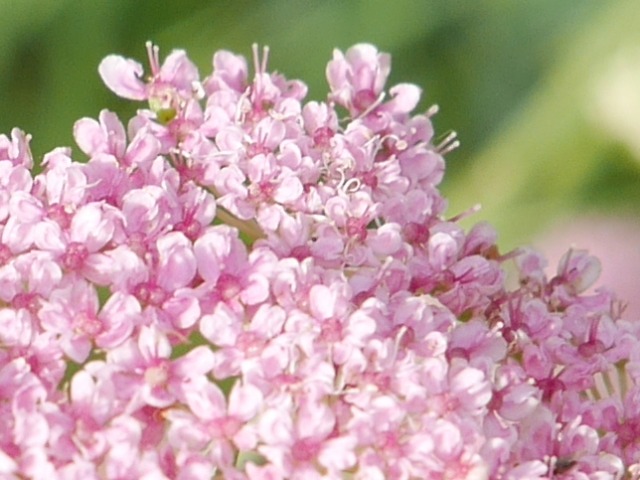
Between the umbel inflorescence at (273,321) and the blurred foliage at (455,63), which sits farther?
the blurred foliage at (455,63)

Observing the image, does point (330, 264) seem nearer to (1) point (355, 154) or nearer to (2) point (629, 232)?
(1) point (355, 154)

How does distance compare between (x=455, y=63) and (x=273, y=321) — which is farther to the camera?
(x=455, y=63)

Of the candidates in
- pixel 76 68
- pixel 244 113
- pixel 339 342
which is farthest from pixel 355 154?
pixel 76 68

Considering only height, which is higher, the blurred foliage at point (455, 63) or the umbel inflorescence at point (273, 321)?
the blurred foliage at point (455, 63)

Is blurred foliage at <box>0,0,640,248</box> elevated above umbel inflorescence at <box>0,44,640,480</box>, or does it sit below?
above

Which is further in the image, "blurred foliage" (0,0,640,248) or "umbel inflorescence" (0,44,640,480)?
"blurred foliage" (0,0,640,248)
